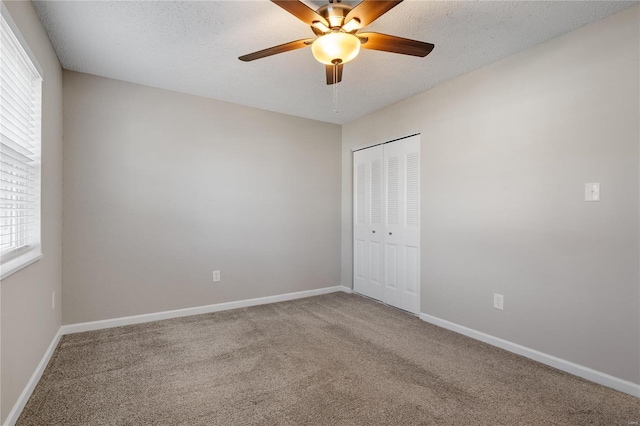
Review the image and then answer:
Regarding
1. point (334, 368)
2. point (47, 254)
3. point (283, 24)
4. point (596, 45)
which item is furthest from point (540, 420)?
point (47, 254)

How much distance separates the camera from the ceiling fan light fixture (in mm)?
1797

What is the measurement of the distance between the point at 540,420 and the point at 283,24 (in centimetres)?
287

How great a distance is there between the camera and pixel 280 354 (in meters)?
2.58

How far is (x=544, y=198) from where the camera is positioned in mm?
2484

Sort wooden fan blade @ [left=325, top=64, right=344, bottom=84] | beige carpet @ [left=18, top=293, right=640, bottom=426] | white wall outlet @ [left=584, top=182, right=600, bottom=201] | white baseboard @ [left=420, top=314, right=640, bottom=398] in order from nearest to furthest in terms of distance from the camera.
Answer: beige carpet @ [left=18, top=293, right=640, bottom=426] < white baseboard @ [left=420, top=314, right=640, bottom=398] < white wall outlet @ [left=584, top=182, right=600, bottom=201] < wooden fan blade @ [left=325, top=64, right=344, bottom=84]

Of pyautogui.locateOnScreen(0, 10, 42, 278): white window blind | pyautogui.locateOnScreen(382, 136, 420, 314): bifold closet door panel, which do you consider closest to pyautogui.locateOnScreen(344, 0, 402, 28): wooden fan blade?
pyautogui.locateOnScreen(0, 10, 42, 278): white window blind

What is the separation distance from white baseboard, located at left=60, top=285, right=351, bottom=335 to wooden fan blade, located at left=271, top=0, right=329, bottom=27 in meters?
3.09

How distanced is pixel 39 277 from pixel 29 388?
693 mm

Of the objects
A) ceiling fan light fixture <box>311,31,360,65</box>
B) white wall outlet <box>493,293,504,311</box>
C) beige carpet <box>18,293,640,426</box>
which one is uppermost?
ceiling fan light fixture <box>311,31,360,65</box>

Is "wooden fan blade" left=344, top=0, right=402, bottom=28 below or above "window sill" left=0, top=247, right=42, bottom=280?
above

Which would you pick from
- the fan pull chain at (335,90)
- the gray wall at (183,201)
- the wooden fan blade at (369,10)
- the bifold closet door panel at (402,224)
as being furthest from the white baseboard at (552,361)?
the wooden fan blade at (369,10)

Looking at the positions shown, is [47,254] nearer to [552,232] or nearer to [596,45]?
[552,232]

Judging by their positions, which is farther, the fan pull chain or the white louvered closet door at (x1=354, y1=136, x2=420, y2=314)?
the white louvered closet door at (x1=354, y1=136, x2=420, y2=314)

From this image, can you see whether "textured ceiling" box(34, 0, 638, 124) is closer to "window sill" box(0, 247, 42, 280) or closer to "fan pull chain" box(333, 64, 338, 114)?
"fan pull chain" box(333, 64, 338, 114)
